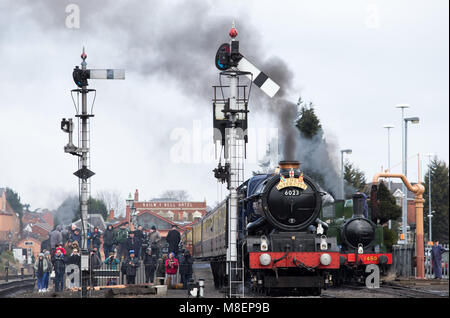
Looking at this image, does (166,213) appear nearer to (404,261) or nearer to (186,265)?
(404,261)

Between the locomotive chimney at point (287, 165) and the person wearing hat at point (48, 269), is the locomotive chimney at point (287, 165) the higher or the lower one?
the higher one

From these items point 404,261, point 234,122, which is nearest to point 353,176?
point 404,261

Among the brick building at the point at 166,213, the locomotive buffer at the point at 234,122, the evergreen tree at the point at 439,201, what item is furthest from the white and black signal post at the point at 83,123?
the evergreen tree at the point at 439,201

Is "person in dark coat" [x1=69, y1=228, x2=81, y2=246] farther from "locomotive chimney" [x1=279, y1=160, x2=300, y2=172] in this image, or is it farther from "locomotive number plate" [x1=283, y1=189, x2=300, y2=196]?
"locomotive number plate" [x1=283, y1=189, x2=300, y2=196]

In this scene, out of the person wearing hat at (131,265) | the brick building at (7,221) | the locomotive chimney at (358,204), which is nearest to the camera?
the person wearing hat at (131,265)

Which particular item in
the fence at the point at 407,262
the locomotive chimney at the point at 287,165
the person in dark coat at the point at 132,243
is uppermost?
the locomotive chimney at the point at 287,165

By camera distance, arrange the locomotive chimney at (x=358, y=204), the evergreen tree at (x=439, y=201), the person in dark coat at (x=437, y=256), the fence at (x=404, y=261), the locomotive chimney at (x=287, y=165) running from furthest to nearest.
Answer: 1. the evergreen tree at (x=439, y=201)
2. the fence at (x=404, y=261)
3. the person in dark coat at (x=437, y=256)
4. the locomotive chimney at (x=358, y=204)
5. the locomotive chimney at (x=287, y=165)

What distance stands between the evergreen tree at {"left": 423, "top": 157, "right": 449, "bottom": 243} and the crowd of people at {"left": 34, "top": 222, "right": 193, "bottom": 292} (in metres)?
51.6

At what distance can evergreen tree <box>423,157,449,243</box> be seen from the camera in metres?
74.7

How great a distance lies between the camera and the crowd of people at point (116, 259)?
23.3 metres

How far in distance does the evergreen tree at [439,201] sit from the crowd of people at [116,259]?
2030 inches

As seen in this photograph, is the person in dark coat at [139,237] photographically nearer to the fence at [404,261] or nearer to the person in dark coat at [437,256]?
the person in dark coat at [437,256]
